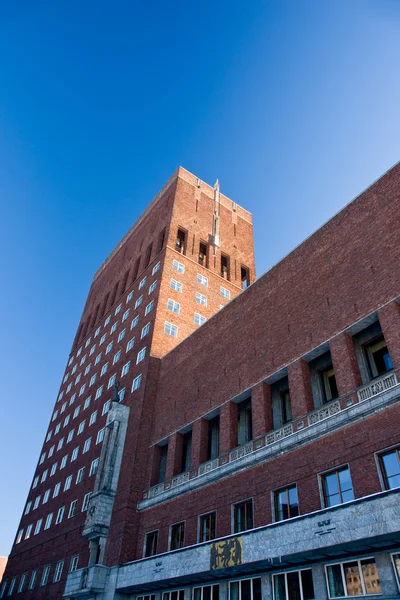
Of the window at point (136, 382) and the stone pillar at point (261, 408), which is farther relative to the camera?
the window at point (136, 382)

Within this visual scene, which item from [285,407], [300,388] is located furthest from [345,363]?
[285,407]

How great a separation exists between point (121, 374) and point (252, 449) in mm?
23871

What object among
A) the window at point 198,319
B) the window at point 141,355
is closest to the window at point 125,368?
the window at point 141,355

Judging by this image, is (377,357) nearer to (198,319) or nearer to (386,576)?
(386,576)

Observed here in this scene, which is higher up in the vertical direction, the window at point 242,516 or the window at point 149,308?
the window at point 149,308

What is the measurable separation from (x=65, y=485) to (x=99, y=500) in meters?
15.1

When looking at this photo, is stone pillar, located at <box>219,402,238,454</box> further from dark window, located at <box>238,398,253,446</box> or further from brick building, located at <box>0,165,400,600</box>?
dark window, located at <box>238,398,253,446</box>

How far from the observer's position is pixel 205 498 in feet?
92.7

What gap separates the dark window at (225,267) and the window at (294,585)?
4284cm

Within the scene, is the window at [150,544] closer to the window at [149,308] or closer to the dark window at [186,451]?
the dark window at [186,451]

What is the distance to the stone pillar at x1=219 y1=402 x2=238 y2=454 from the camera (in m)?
29.2

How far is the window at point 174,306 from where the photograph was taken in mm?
49031

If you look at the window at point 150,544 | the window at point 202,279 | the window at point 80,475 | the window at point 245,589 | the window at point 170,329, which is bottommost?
the window at point 245,589

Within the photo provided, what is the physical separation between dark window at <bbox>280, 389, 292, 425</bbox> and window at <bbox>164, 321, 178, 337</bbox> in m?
20.1
